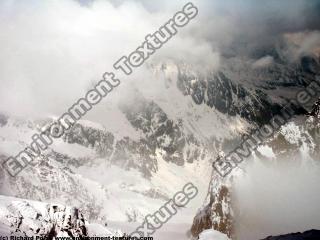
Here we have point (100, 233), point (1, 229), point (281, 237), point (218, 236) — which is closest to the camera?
point (1, 229)

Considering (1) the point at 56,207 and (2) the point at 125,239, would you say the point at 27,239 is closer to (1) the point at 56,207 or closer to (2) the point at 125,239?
(1) the point at 56,207

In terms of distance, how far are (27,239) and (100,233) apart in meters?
32.2

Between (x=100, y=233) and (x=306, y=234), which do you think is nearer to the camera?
(x=306, y=234)

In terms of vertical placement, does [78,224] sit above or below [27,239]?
above

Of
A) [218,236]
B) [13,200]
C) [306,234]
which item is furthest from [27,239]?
[306,234]

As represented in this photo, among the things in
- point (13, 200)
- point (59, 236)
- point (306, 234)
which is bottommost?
point (306, 234)

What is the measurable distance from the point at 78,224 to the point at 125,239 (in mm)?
29941

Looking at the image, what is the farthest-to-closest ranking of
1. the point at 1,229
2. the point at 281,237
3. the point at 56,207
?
1. the point at 56,207
2. the point at 281,237
3. the point at 1,229

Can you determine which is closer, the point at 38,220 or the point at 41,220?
the point at 38,220

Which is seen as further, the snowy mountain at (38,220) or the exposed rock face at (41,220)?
the exposed rock face at (41,220)

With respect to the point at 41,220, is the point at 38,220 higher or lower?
lower

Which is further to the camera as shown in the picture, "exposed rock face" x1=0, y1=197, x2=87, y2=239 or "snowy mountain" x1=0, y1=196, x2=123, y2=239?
"exposed rock face" x1=0, y1=197, x2=87, y2=239

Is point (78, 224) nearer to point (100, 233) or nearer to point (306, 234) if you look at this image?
point (100, 233)

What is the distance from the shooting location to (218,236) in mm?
111000
